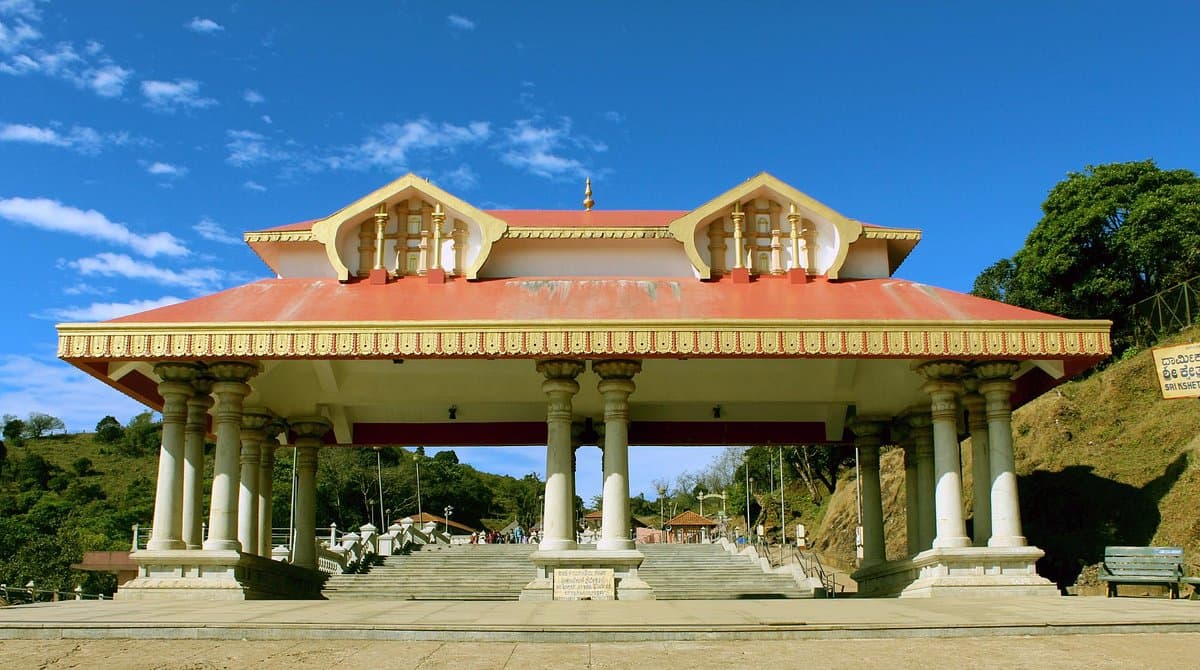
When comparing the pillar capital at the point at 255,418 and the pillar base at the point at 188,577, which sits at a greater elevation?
the pillar capital at the point at 255,418

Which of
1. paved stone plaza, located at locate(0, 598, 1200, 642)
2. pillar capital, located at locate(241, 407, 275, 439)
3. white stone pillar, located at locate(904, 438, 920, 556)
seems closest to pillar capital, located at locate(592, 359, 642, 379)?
paved stone plaza, located at locate(0, 598, 1200, 642)

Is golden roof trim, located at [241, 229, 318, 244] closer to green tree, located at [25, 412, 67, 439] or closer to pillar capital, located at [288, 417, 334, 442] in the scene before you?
pillar capital, located at [288, 417, 334, 442]

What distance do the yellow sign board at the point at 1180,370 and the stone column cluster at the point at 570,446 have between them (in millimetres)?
9626

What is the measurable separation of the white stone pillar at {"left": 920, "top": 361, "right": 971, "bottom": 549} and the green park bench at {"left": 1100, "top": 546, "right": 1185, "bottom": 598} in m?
2.07

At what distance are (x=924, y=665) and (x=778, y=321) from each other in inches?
341

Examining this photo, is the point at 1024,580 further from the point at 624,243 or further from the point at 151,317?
the point at 151,317

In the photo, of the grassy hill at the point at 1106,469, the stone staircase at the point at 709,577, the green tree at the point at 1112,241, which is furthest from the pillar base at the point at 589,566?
the green tree at the point at 1112,241

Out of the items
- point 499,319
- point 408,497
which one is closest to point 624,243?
point 499,319

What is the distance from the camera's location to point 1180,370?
19031mm

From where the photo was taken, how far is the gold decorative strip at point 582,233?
1945 cm

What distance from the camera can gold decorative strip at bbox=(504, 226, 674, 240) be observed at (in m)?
19.5

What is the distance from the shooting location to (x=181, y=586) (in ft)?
54.0

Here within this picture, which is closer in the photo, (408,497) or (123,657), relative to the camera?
(123,657)

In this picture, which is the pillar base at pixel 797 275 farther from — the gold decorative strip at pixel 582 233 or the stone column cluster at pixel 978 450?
the stone column cluster at pixel 978 450
